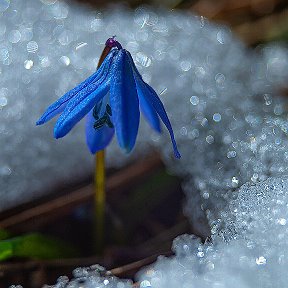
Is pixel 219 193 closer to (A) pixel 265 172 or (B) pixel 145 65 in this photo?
(A) pixel 265 172

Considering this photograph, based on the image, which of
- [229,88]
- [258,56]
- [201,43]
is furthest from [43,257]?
[258,56]

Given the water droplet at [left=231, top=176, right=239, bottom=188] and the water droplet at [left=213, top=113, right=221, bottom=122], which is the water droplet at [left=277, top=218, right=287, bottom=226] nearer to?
the water droplet at [left=231, top=176, right=239, bottom=188]

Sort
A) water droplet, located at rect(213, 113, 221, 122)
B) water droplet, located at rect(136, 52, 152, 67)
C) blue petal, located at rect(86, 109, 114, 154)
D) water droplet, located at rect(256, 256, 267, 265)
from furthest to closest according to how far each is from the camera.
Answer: water droplet, located at rect(136, 52, 152, 67) < water droplet, located at rect(213, 113, 221, 122) < blue petal, located at rect(86, 109, 114, 154) < water droplet, located at rect(256, 256, 267, 265)

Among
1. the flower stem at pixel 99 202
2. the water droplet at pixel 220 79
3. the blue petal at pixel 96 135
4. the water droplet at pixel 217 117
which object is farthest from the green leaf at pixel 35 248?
the water droplet at pixel 220 79

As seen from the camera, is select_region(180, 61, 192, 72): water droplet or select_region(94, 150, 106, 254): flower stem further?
select_region(180, 61, 192, 72): water droplet

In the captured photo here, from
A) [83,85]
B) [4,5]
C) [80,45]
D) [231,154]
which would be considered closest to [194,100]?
[231,154]

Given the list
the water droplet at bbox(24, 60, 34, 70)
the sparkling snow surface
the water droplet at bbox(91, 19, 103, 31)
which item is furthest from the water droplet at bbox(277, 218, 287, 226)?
the water droplet at bbox(91, 19, 103, 31)

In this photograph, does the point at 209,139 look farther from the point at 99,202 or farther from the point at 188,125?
the point at 99,202

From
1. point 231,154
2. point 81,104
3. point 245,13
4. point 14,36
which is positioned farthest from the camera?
point 245,13

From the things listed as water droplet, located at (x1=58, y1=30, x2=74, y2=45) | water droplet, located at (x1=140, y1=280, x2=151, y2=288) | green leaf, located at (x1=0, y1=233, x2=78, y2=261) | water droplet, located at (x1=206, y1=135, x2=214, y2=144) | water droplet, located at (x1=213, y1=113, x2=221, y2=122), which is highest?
water droplet, located at (x1=58, y1=30, x2=74, y2=45)
